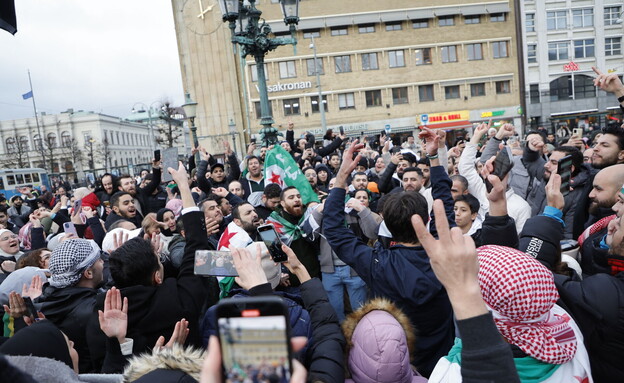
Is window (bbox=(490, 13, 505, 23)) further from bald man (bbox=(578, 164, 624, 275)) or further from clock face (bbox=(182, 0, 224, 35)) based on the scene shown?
bald man (bbox=(578, 164, 624, 275))

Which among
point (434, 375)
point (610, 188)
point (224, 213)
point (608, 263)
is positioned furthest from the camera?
point (224, 213)

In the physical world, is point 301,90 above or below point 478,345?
above

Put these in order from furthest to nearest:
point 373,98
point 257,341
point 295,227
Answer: point 373,98, point 295,227, point 257,341

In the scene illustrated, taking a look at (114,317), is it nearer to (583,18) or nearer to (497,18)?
(497,18)

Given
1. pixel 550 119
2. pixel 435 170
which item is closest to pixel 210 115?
pixel 550 119

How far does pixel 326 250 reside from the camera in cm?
445

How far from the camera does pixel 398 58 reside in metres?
37.8

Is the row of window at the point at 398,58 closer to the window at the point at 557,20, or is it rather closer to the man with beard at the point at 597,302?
the window at the point at 557,20

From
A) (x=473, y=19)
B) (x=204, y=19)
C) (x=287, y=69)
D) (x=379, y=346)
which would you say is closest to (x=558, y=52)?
(x=473, y=19)

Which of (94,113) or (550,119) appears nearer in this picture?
(550,119)

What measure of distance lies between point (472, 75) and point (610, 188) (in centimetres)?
3870

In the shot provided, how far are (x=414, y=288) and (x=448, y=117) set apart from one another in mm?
38319

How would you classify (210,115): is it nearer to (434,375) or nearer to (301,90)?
(301,90)

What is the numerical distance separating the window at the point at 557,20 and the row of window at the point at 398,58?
5471 millimetres
